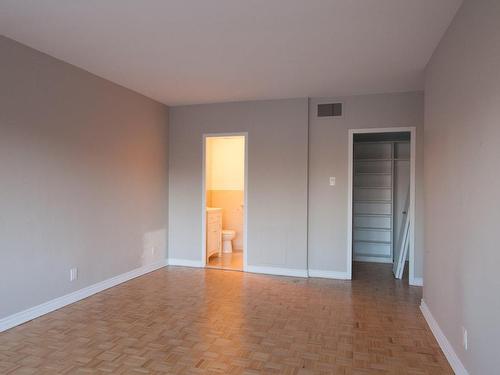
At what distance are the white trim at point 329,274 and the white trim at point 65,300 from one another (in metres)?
2.36

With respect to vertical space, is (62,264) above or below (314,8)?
below

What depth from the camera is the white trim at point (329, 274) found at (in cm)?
500

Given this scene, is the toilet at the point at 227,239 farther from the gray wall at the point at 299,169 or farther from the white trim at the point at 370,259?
the white trim at the point at 370,259

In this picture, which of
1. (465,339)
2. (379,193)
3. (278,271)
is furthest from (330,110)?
(465,339)

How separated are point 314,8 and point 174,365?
2702 millimetres

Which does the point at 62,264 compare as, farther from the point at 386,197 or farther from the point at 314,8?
the point at 386,197

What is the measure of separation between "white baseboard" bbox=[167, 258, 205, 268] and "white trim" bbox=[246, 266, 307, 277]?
0.80m

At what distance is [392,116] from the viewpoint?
4836mm

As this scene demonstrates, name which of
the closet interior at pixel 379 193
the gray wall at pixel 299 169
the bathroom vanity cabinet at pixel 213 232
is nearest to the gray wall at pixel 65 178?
the bathroom vanity cabinet at pixel 213 232

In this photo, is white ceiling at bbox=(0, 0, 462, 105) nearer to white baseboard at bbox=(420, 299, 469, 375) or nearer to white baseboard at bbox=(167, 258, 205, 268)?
white baseboard at bbox=(420, 299, 469, 375)

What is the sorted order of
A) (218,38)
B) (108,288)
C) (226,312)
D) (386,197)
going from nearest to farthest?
(218,38) < (226,312) < (108,288) < (386,197)

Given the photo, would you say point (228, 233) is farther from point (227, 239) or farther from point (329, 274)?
point (329, 274)

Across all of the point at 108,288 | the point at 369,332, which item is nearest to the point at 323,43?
the point at 369,332

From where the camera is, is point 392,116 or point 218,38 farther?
point 392,116
